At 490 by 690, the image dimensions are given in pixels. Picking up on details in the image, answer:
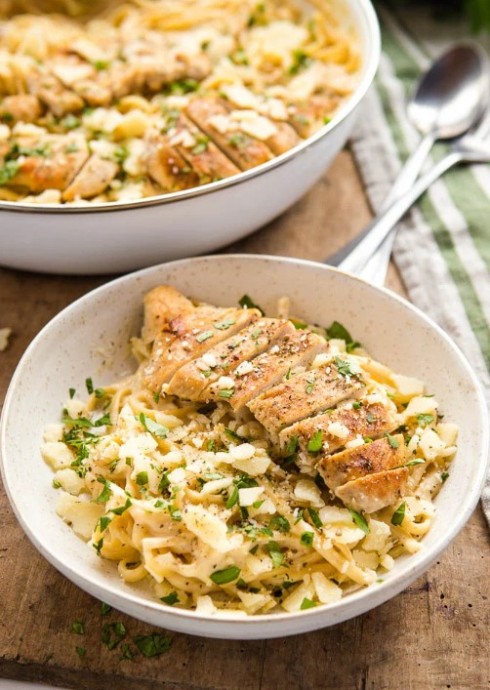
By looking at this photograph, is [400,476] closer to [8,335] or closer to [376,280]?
[376,280]

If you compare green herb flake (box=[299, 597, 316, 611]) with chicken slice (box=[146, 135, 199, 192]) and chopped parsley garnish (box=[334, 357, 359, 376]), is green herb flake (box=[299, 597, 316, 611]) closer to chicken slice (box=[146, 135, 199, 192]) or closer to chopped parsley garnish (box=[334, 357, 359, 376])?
chopped parsley garnish (box=[334, 357, 359, 376])

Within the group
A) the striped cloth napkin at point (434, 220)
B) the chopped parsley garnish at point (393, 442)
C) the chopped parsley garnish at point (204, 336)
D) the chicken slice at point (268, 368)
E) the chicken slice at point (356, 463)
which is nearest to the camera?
the chicken slice at point (356, 463)

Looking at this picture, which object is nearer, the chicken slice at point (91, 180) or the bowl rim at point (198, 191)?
the bowl rim at point (198, 191)

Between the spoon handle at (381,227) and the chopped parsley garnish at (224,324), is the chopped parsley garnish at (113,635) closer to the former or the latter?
the chopped parsley garnish at (224,324)

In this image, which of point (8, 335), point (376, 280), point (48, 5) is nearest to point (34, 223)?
point (8, 335)

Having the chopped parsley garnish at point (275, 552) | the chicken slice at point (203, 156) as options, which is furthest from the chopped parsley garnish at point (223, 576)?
the chicken slice at point (203, 156)

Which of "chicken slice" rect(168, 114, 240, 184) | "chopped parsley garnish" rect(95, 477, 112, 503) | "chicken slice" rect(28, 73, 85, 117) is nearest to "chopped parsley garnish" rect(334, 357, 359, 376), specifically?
"chopped parsley garnish" rect(95, 477, 112, 503)

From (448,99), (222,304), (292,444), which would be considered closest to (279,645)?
(292,444)

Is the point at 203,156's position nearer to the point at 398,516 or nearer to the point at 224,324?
the point at 224,324

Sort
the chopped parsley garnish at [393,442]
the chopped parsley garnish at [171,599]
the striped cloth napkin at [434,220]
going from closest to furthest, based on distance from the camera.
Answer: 1. the chopped parsley garnish at [171,599]
2. the chopped parsley garnish at [393,442]
3. the striped cloth napkin at [434,220]
